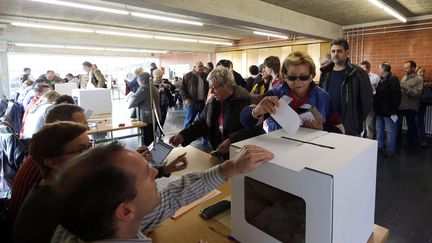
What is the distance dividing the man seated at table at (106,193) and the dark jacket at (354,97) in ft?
7.50

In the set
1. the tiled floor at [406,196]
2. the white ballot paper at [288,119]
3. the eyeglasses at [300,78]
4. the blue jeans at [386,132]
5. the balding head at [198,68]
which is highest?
the balding head at [198,68]

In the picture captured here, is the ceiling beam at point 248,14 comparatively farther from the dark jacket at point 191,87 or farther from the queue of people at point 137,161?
the queue of people at point 137,161

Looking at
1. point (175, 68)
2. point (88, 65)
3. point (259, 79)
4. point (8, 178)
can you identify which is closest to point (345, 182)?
point (8, 178)

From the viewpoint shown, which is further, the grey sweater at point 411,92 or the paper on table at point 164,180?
the grey sweater at point 411,92

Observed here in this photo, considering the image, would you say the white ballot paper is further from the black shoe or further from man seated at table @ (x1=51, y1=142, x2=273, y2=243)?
the black shoe

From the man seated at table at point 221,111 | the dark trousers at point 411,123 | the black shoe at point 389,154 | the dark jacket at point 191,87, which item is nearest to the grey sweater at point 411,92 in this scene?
the dark trousers at point 411,123

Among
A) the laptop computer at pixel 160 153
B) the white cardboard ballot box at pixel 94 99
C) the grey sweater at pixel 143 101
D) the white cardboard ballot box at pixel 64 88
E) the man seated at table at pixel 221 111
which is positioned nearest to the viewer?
the laptop computer at pixel 160 153

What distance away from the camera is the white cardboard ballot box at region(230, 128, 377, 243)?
67 centimetres

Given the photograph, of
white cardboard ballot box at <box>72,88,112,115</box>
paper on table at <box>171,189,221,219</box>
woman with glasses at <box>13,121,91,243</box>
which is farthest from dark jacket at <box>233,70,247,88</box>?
woman with glasses at <box>13,121,91,243</box>

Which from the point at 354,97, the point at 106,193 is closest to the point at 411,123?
the point at 354,97

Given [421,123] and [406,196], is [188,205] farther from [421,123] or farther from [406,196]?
[421,123]

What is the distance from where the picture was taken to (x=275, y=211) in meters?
0.83

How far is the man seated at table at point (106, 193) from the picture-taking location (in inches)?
23.7

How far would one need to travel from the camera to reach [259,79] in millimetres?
4250
